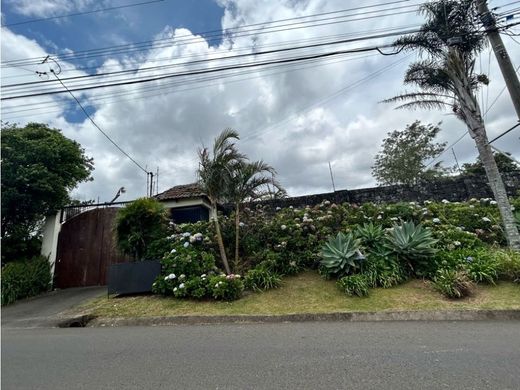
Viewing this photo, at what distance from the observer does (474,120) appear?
736 centimetres

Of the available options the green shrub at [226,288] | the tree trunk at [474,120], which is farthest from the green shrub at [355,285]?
the tree trunk at [474,120]

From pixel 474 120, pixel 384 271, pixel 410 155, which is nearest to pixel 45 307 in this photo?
pixel 384 271

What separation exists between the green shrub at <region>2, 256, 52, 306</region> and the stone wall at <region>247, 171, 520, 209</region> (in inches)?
312

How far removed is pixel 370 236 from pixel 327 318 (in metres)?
2.88

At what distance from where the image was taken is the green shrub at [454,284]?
5.35 meters

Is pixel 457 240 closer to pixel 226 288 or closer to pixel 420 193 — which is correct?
pixel 420 193

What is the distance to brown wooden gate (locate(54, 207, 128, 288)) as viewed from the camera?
33.2ft

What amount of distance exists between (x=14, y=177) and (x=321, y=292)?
966 centimetres

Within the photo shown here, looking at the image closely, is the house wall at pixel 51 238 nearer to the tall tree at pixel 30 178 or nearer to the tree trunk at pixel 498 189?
the tall tree at pixel 30 178

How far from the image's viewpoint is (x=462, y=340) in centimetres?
375

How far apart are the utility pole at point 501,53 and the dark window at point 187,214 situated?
10382 mm

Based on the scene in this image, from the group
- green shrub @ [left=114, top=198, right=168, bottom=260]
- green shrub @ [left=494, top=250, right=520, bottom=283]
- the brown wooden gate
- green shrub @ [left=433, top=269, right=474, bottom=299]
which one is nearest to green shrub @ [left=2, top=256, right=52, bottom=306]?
the brown wooden gate

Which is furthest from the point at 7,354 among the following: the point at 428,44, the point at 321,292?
the point at 428,44

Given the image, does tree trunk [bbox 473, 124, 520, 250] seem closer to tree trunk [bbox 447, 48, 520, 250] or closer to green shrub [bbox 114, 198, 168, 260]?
tree trunk [bbox 447, 48, 520, 250]
